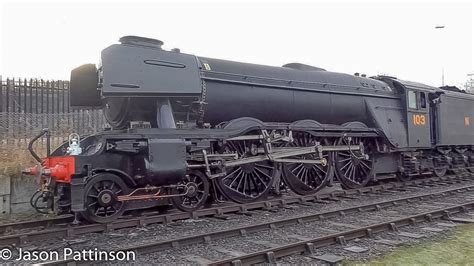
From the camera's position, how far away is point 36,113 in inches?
420

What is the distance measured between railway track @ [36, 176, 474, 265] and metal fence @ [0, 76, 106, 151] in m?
5.45

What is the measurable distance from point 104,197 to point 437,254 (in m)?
4.83

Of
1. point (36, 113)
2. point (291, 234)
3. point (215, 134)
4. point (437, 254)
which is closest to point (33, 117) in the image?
point (36, 113)

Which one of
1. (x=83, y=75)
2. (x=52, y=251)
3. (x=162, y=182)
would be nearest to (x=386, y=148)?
(x=162, y=182)

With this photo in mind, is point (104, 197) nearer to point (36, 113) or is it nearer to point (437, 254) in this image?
point (437, 254)

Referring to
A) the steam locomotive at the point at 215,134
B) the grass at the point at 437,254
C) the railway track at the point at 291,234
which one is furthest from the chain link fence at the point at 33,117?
the grass at the point at 437,254

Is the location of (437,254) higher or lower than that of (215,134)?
lower

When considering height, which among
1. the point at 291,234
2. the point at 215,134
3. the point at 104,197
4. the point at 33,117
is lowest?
the point at 291,234

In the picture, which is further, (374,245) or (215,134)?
(215,134)

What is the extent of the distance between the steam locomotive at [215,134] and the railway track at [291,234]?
53.0 inches

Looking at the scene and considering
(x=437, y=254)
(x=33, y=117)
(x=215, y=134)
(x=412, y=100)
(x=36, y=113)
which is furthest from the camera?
(x=412, y=100)

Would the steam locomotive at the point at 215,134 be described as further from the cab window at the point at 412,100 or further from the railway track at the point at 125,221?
the railway track at the point at 125,221

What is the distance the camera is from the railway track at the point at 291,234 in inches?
202

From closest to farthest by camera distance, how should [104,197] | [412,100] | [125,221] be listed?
[104,197] → [125,221] → [412,100]
